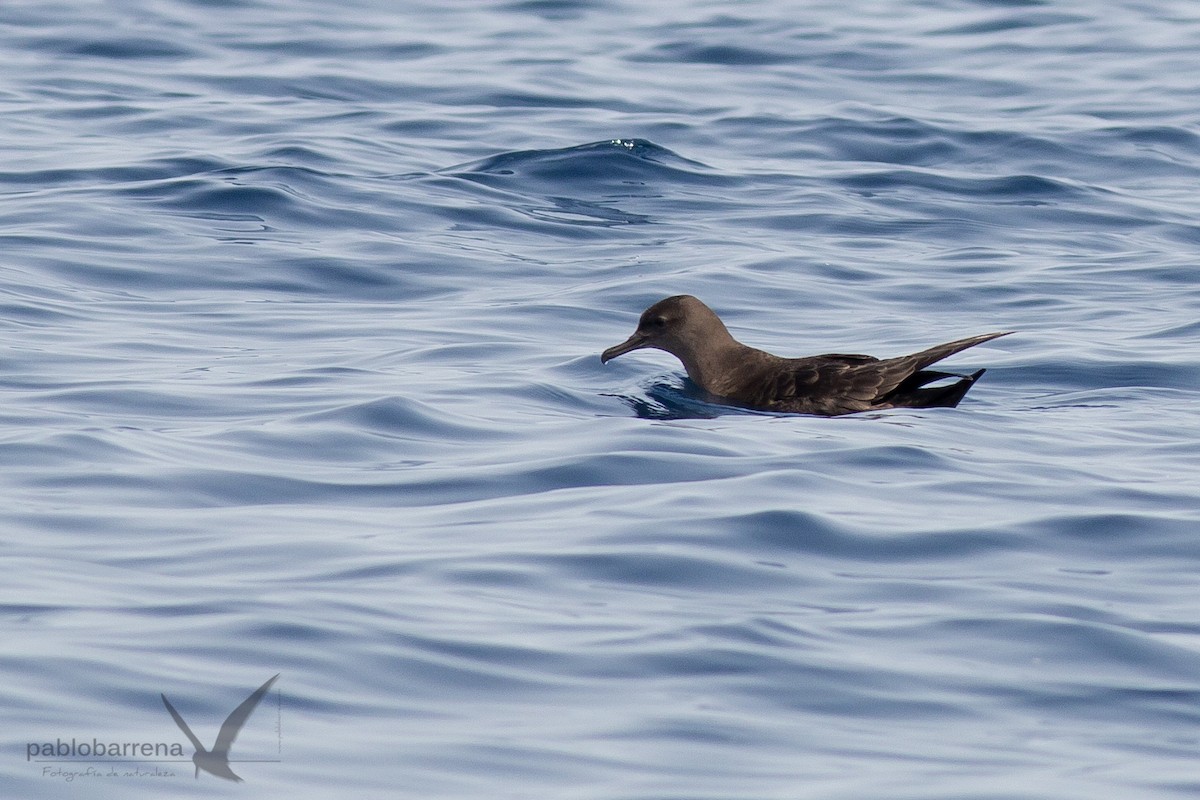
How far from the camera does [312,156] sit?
571 inches

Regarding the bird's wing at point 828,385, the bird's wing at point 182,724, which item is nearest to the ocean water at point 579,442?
the bird's wing at point 182,724

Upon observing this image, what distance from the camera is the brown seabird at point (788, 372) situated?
27.7ft

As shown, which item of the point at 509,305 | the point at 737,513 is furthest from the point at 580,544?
the point at 509,305

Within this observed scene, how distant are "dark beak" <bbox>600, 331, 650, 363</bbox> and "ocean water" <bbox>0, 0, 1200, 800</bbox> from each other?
0.53 feet

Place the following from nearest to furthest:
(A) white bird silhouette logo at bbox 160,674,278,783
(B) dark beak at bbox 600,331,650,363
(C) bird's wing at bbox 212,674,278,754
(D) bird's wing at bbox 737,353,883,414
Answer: (A) white bird silhouette logo at bbox 160,674,278,783, (C) bird's wing at bbox 212,674,278,754, (D) bird's wing at bbox 737,353,883,414, (B) dark beak at bbox 600,331,650,363

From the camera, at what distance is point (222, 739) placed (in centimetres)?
450

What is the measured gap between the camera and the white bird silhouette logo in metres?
4.38

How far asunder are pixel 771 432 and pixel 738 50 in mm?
12172

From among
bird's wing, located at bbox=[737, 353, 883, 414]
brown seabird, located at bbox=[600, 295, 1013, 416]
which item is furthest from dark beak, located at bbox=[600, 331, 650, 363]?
bird's wing, located at bbox=[737, 353, 883, 414]

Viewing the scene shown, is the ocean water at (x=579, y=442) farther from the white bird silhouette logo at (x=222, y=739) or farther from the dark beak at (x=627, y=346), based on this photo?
the dark beak at (x=627, y=346)

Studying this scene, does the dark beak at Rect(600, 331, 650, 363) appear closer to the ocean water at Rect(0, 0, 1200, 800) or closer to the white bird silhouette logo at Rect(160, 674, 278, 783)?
the ocean water at Rect(0, 0, 1200, 800)

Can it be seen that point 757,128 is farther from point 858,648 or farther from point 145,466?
point 858,648

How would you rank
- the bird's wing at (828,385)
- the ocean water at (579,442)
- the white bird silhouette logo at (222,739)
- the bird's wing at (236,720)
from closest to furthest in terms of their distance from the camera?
the white bird silhouette logo at (222,739) → the bird's wing at (236,720) → the ocean water at (579,442) → the bird's wing at (828,385)

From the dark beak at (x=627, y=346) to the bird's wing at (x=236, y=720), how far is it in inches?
178
